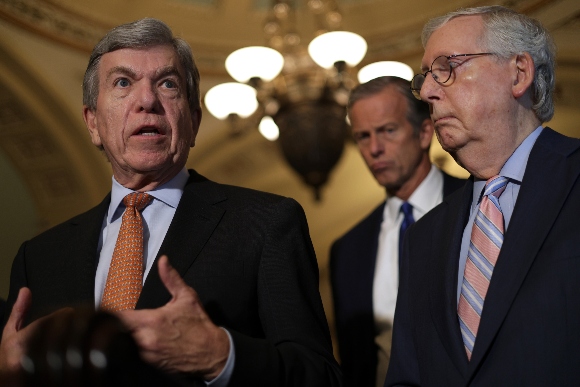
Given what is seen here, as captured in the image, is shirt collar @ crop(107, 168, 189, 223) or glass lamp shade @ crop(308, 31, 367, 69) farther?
glass lamp shade @ crop(308, 31, 367, 69)

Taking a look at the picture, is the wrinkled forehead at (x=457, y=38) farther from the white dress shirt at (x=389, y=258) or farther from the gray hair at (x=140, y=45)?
the white dress shirt at (x=389, y=258)

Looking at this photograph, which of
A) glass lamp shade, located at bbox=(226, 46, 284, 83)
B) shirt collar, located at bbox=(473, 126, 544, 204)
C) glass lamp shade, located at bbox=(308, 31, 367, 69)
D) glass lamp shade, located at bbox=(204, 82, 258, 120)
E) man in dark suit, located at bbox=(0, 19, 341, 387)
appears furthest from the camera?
glass lamp shade, located at bbox=(204, 82, 258, 120)

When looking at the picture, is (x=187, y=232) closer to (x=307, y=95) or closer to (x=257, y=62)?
(x=257, y=62)

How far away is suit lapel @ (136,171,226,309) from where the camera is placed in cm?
200

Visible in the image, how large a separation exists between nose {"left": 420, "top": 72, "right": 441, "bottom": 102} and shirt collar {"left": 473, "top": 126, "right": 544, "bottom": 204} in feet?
0.90

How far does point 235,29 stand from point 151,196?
23.3 feet

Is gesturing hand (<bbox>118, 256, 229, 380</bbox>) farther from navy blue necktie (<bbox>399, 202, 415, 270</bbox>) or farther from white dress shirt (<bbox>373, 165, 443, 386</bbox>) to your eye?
navy blue necktie (<bbox>399, 202, 415, 270</bbox>)

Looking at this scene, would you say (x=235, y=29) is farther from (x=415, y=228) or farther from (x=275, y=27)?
(x=415, y=228)

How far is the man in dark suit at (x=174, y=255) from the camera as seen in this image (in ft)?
5.80

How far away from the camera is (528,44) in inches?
94.0

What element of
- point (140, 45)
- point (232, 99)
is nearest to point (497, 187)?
point (140, 45)

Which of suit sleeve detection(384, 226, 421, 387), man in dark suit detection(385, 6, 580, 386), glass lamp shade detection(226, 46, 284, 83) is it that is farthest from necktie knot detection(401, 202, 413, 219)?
glass lamp shade detection(226, 46, 284, 83)

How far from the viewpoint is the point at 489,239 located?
216 cm

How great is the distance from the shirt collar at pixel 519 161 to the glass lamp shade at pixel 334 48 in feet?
14.2
